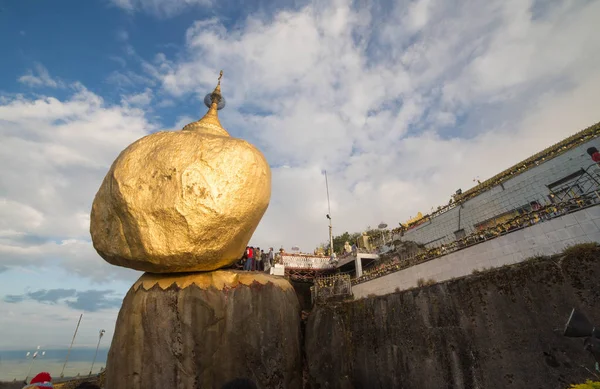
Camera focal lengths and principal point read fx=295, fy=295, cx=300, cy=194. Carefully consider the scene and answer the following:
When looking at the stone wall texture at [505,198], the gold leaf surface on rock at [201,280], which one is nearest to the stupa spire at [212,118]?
the gold leaf surface on rock at [201,280]

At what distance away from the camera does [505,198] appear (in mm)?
14789

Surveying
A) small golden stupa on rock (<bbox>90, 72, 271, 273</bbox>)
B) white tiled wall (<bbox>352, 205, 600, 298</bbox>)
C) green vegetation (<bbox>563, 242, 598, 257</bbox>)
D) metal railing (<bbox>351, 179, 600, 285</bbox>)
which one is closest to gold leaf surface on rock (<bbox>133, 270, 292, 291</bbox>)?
small golden stupa on rock (<bbox>90, 72, 271, 273</bbox>)

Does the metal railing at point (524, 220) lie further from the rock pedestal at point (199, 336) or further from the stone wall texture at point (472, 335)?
the rock pedestal at point (199, 336)

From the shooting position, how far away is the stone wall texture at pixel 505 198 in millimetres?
12406

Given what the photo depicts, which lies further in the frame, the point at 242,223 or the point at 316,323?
the point at 316,323

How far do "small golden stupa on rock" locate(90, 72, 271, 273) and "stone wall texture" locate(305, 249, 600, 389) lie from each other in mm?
6019

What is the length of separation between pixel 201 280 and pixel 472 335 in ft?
24.7

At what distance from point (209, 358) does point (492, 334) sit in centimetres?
729

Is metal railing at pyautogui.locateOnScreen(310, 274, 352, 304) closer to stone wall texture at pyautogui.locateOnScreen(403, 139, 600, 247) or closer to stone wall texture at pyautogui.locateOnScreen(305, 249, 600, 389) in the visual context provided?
stone wall texture at pyautogui.locateOnScreen(305, 249, 600, 389)

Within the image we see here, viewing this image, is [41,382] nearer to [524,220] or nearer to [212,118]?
[212,118]

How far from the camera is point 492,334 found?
291 inches

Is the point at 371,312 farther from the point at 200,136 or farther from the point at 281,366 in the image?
the point at 200,136

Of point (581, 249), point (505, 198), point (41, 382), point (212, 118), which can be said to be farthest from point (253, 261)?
point (505, 198)

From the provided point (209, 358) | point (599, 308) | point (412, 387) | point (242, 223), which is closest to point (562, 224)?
point (599, 308)
